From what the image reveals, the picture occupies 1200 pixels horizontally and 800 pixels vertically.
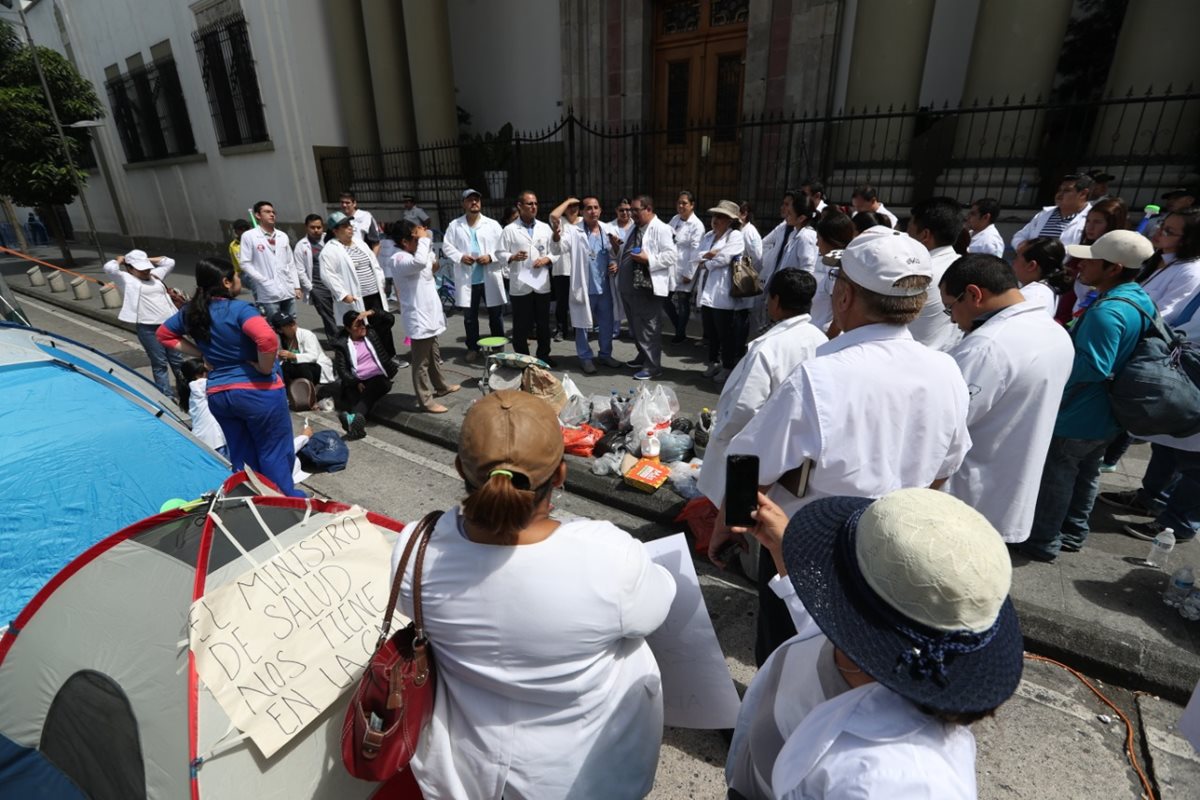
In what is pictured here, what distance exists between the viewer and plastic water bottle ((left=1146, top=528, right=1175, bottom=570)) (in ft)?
10.8

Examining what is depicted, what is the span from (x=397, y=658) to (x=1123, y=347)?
3.77 meters

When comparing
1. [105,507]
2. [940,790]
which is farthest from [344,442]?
[940,790]

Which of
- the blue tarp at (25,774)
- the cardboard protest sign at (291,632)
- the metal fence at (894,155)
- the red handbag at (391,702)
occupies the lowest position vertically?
the blue tarp at (25,774)

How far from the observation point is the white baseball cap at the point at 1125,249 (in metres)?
Result: 3.05

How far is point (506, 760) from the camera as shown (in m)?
1.48

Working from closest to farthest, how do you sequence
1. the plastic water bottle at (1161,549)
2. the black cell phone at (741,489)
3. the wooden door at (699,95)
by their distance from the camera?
1. the black cell phone at (741,489)
2. the plastic water bottle at (1161,549)
3. the wooden door at (699,95)

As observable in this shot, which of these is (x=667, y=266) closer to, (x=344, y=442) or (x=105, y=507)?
(x=344, y=442)

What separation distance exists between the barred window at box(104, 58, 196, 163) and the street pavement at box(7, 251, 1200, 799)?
18.5 m

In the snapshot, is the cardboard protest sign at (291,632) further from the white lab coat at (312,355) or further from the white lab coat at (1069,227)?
the white lab coat at (1069,227)

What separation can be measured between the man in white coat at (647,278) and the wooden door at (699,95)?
12.1 feet

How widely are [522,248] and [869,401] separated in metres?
5.79

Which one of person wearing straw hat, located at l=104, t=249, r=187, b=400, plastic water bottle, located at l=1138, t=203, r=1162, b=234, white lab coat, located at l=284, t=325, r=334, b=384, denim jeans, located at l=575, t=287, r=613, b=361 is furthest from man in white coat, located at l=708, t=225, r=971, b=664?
person wearing straw hat, located at l=104, t=249, r=187, b=400

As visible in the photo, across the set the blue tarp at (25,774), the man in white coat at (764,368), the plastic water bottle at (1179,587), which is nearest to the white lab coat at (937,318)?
the man in white coat at (764,368)

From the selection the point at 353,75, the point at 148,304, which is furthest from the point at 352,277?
the point at 353,75
